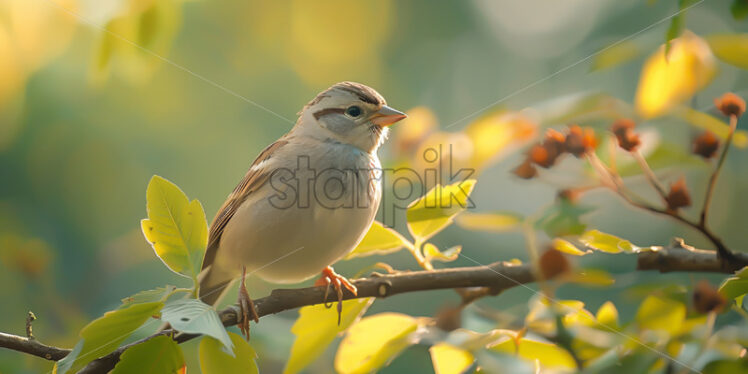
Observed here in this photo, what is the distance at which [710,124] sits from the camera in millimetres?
1090

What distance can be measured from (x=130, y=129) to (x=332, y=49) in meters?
1.25

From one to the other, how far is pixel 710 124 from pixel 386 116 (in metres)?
1.09

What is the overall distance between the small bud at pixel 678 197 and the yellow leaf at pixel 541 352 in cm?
33

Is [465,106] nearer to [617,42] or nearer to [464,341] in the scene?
[617,42]

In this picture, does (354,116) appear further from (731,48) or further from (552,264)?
(731,48)

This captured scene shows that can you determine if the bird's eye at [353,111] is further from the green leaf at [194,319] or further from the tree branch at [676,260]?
the green leaf at [194,319]

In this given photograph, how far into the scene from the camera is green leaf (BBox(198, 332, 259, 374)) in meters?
0.89

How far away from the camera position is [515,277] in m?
1.26

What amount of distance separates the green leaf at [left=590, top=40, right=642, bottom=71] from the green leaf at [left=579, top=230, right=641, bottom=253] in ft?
1.03

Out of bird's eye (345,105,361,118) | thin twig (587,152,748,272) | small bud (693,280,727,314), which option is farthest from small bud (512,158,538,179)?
bird's eye (345,105,361,118)

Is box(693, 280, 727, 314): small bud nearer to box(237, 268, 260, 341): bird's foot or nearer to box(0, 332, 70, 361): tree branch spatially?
box(237, 268, 260, 341): bird's foot

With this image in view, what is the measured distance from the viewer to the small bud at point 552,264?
108cm

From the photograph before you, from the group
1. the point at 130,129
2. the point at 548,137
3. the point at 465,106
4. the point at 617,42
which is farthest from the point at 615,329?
the point at 130,129

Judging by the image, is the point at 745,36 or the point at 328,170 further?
the point at 328,170
